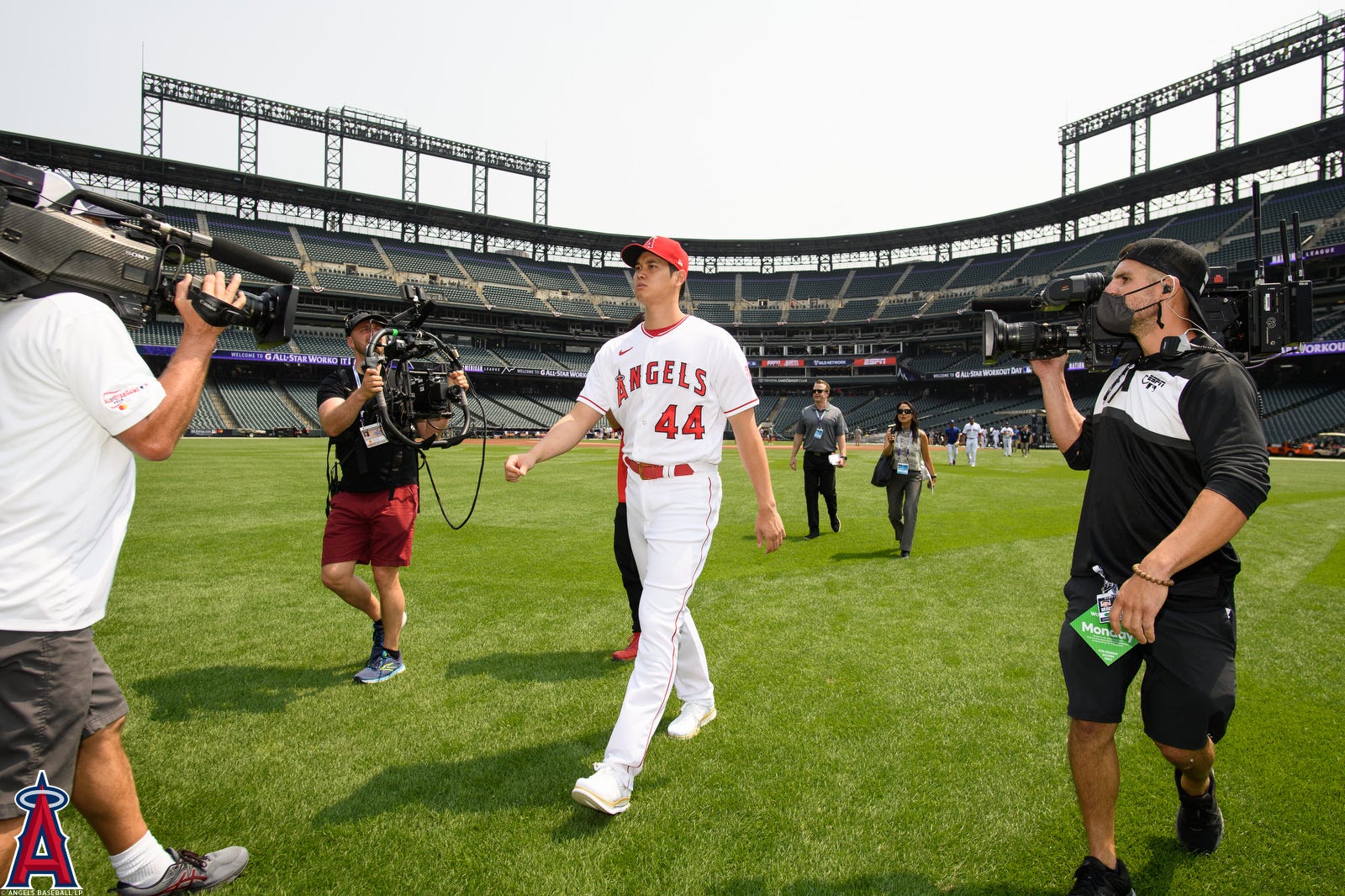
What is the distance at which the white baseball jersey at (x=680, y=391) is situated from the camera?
3.40 metres

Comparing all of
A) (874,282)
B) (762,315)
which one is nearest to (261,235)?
(762,315)

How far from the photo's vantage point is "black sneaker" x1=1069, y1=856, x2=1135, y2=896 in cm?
246

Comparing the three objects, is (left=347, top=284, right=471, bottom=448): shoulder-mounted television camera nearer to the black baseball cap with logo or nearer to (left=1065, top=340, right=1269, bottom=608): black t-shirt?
the black baseball cap with logo

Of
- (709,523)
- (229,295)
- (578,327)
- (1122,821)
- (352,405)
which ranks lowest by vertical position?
(1122,821)

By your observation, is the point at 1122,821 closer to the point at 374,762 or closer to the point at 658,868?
the point at 658,868

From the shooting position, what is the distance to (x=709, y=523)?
137 inches

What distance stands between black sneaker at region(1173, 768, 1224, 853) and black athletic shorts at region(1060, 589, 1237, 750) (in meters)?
0.39

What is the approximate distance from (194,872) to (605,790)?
150 cm

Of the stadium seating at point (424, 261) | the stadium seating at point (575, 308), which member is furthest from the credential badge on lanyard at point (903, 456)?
the stadium seating at point (424, 261)

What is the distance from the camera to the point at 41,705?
1993mm

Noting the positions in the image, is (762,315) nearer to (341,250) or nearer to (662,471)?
(341,250)

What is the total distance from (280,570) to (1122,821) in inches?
313

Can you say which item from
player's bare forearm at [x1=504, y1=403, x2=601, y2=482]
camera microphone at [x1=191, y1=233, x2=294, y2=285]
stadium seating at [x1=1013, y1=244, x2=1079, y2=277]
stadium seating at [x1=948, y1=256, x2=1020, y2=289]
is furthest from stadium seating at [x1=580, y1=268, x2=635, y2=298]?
camera microphone at [x1=191, y1=233, x2=294, y2=285]

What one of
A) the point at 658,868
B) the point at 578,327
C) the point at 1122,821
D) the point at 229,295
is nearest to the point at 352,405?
the point at 229,295
